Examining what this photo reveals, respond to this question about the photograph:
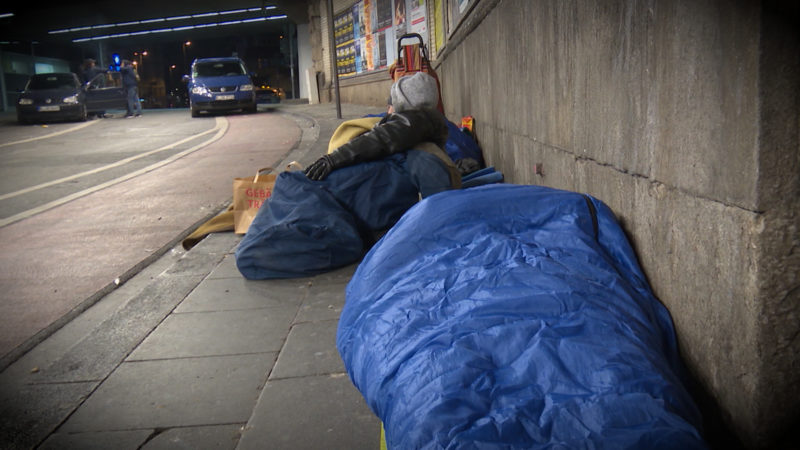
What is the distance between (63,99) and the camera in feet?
61.8

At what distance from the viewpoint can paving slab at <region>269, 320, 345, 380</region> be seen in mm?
2549

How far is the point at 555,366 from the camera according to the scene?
154cm

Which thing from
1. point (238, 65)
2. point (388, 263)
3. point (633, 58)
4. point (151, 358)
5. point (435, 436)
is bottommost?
point (151, 358)

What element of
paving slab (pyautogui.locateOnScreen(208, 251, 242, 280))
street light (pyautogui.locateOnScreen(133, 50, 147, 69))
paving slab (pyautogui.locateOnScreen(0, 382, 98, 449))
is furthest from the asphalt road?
street light (pyautogui.locateOnScreen(133, 50, 147, 69))

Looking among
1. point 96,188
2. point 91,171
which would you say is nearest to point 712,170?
point 96,188

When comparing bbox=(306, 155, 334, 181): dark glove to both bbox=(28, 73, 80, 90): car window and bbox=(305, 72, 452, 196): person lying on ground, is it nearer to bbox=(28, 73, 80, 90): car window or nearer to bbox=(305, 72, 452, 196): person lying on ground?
bbox=(305, 72, 452, 196): person lying on ground

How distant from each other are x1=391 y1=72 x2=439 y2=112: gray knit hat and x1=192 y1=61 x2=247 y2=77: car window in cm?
1650

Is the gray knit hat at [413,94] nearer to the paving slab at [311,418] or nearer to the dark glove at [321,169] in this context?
the dark glove at [321,169]

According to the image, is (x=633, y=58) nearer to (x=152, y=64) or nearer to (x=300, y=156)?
(x=300, y=156)

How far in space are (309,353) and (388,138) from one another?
1613mm

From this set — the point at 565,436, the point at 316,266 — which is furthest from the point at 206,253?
the point at 565,436

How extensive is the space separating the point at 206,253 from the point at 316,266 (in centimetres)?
116

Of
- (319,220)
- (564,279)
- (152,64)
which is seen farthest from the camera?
(152,64)

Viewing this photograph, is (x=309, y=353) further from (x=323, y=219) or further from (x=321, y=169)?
(x=321, y=169)
